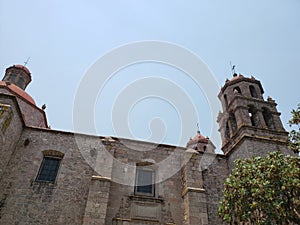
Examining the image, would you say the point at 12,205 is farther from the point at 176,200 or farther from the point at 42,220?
the point at 176,200

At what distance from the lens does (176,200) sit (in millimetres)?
11828

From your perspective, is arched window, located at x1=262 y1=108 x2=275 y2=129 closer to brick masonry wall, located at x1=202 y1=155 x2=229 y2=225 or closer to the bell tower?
the bell tower

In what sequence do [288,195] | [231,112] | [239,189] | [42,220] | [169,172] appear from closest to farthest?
[288,195] < [239,189] < [42,220] < [169,172] < [231,112]

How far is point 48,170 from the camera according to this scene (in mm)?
11703

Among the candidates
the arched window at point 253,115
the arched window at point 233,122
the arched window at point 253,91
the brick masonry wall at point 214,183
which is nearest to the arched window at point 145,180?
the brick masonry wall at point 214,183

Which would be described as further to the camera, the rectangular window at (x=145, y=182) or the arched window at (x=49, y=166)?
the rectangular window at (x=145, y=182)

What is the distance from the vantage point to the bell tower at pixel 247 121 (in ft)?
43.2

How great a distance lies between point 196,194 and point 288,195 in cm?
485

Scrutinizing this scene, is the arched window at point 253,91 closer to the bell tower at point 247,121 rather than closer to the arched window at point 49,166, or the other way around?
the bell tower at point 247,121

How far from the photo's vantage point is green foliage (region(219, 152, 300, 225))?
22.9 ft

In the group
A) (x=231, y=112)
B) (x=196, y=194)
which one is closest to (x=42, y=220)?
(x=196, y=194)

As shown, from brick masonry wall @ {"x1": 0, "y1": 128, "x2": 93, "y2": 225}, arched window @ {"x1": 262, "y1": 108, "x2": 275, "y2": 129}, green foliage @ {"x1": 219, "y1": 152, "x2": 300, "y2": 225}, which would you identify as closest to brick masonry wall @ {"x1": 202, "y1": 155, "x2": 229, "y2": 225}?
green foliage @ {"x1": 219, "y1": 152, "x2": 300, "y2": 225}

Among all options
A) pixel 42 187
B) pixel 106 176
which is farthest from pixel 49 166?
pixel 106 176

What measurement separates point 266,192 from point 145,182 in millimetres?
6510
